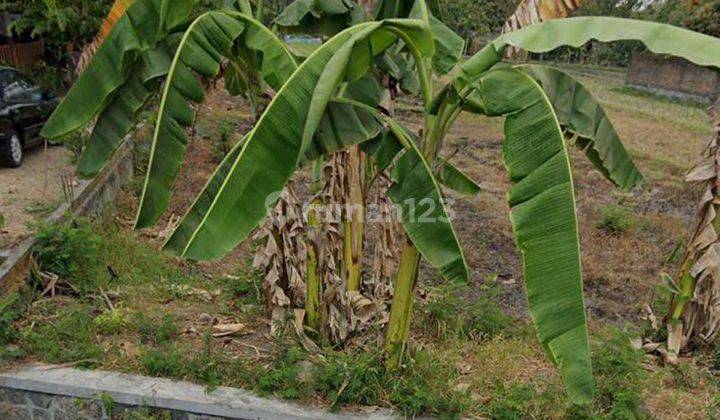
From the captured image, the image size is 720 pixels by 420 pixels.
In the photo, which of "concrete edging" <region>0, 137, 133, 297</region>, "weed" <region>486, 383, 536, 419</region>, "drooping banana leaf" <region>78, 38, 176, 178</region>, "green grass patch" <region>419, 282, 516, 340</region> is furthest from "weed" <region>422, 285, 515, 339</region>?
"concrete edging" <region>0, 137, 133, 297</region>

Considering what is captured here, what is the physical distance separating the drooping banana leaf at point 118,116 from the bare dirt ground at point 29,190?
215cm

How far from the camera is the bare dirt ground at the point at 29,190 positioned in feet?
20.1

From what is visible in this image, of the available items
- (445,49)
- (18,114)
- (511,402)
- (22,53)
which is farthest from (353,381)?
(22,53)

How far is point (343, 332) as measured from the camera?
14.3 ft

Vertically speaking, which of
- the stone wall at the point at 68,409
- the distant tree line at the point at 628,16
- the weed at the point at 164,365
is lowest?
the stone wall at the point at 68,409

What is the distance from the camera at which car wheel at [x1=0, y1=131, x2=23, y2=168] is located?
7.90 metres

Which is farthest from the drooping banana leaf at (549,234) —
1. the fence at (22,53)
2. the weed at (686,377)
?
the fence at (22,53)

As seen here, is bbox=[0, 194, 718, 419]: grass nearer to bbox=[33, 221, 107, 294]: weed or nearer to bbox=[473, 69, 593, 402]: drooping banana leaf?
bbox=[33, 221, 107, 294]: weed

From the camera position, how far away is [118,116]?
3850mm

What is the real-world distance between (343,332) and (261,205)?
1.94 metres

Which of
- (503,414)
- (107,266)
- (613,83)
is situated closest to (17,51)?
(107,266)

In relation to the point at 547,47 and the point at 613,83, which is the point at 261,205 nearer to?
the point at 547,47

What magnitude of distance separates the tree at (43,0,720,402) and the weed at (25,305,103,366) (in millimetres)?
1530

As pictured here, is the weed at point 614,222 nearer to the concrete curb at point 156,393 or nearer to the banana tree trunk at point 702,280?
the banana tree trunk at point 702,280
